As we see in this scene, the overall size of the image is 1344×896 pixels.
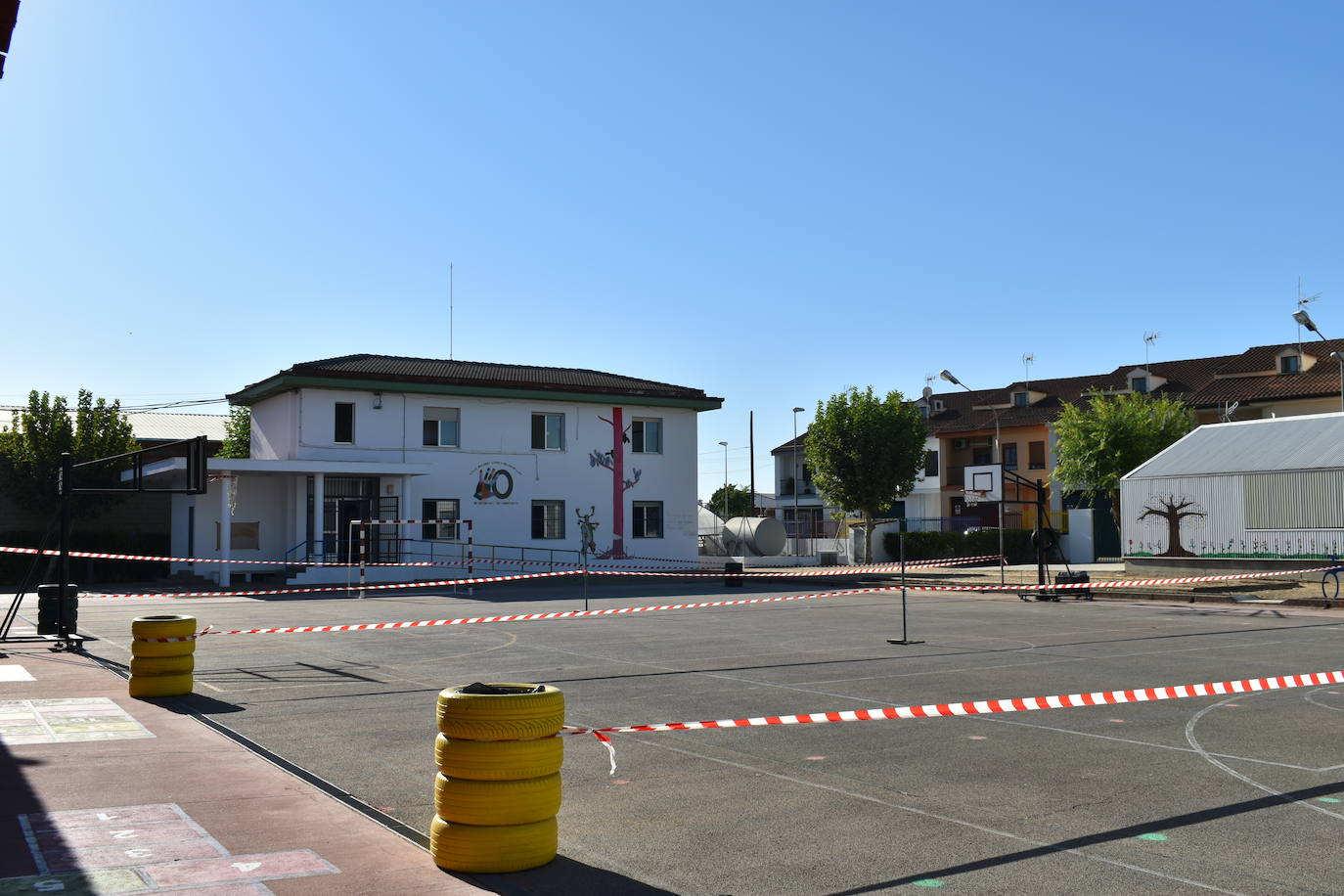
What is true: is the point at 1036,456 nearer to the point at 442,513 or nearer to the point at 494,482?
the point at 494,482

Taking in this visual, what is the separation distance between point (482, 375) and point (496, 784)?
41114 mm

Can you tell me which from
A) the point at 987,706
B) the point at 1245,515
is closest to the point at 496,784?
the point at 987,706

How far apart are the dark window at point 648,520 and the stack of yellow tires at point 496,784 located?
1609 inches

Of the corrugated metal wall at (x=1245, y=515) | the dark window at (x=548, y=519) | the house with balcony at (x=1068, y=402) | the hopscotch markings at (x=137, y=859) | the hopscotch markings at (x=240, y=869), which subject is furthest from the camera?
the house with balcony at (x=1068, y=402)

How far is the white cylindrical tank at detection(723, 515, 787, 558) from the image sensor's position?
192 feet

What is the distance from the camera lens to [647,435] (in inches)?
1907

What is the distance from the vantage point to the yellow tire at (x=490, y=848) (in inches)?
250

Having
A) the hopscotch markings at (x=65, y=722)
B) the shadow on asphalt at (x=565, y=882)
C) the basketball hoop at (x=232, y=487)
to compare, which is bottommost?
the shadow on asphalt at (x=565, y=882)

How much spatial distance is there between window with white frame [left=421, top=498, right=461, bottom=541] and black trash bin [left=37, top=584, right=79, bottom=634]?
923 inches

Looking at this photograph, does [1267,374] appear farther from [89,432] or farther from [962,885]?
[962,885]

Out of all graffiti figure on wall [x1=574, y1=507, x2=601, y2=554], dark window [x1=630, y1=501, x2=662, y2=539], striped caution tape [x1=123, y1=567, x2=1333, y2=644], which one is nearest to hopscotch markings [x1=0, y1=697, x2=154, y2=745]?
striped caution tape [x1=123, y1=567, x2=1333, y2=644]

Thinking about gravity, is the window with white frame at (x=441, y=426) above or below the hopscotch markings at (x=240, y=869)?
above

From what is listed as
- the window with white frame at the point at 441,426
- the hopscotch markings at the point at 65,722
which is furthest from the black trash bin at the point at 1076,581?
the hopscotch markings at the point at 65,722

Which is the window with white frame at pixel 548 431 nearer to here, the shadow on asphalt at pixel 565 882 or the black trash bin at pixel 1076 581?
the black trash bin at pixel 1076 581
